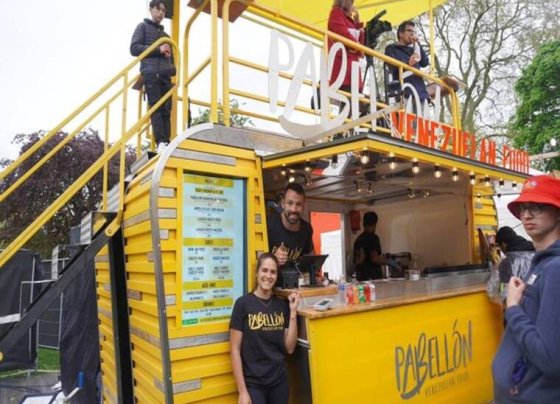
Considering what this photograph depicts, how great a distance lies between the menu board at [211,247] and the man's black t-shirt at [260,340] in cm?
28

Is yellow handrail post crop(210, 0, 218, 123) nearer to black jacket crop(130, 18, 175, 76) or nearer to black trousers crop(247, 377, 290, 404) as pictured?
black jacket crop(130, 18, 175, 76)

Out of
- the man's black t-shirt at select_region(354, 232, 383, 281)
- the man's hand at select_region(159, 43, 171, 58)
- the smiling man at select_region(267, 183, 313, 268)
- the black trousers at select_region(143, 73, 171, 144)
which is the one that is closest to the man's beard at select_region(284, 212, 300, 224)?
the smiling man at select_region(267, 183, 313, 268)

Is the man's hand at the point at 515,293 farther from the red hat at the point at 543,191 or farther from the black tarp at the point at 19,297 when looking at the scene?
the black tarp at the point at 19,297

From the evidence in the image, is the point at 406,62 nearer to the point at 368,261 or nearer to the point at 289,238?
the point at 368,261

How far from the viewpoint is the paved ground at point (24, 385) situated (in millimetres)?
7121

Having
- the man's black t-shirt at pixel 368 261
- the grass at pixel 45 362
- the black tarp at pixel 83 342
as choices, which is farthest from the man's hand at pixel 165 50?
the grass at pixel 45 362

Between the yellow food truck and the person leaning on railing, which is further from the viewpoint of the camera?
the person leaning on railing

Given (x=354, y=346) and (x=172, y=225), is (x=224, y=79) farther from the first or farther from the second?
(x=354, y=346)

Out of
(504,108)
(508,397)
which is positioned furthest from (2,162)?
(504,108)

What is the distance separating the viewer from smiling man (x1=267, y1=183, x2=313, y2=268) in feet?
14.0

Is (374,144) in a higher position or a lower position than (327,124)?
lower

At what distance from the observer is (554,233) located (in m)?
2.19

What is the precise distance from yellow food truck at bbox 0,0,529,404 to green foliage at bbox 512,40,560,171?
545 inches

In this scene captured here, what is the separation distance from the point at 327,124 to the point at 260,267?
1619 mm
